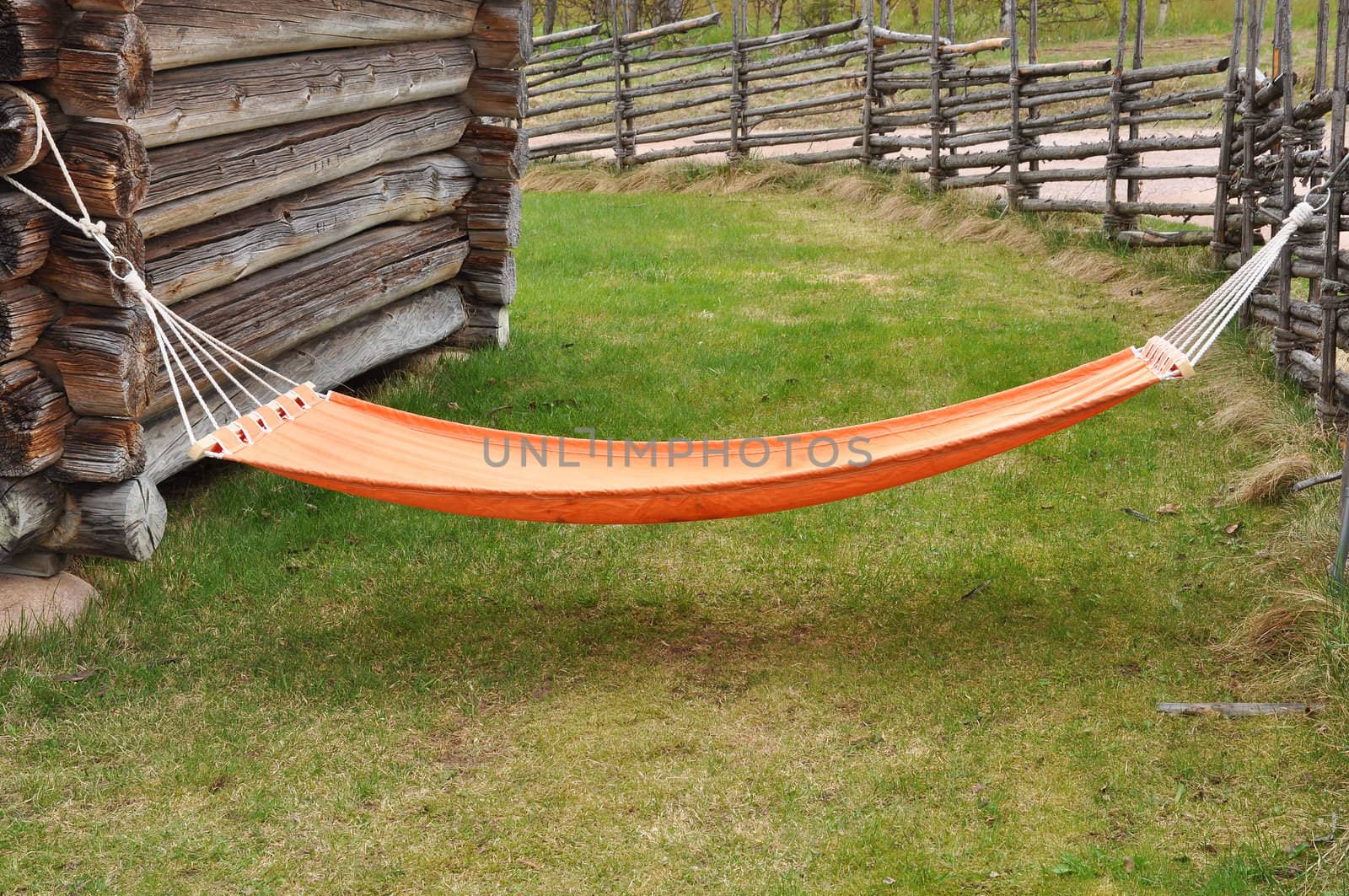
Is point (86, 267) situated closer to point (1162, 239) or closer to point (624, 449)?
point (624, 449)

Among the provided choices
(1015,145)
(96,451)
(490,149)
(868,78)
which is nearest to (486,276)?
(490,149)

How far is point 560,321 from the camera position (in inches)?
242

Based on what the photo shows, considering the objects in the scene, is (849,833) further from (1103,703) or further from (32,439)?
(32,439)

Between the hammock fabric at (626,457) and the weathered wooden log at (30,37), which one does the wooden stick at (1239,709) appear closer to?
the hammock fabric at (626,457)

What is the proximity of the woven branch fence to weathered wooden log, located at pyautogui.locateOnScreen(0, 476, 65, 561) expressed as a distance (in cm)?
375

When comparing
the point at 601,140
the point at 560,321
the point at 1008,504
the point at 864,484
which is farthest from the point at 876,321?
the point at 601,140

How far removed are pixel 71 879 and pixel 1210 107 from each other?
494 inches

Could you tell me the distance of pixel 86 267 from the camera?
2.90m

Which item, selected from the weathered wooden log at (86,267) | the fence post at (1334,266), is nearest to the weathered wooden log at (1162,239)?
the fence post at (1334,266)

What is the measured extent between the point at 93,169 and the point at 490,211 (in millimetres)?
2638

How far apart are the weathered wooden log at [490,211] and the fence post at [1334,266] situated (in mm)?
3202

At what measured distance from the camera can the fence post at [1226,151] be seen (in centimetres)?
578

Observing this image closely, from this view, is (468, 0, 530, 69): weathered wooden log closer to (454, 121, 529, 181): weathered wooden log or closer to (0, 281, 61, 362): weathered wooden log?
(454, 121, 529, 181): weathered wooden log

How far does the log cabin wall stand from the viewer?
9.20 feet
